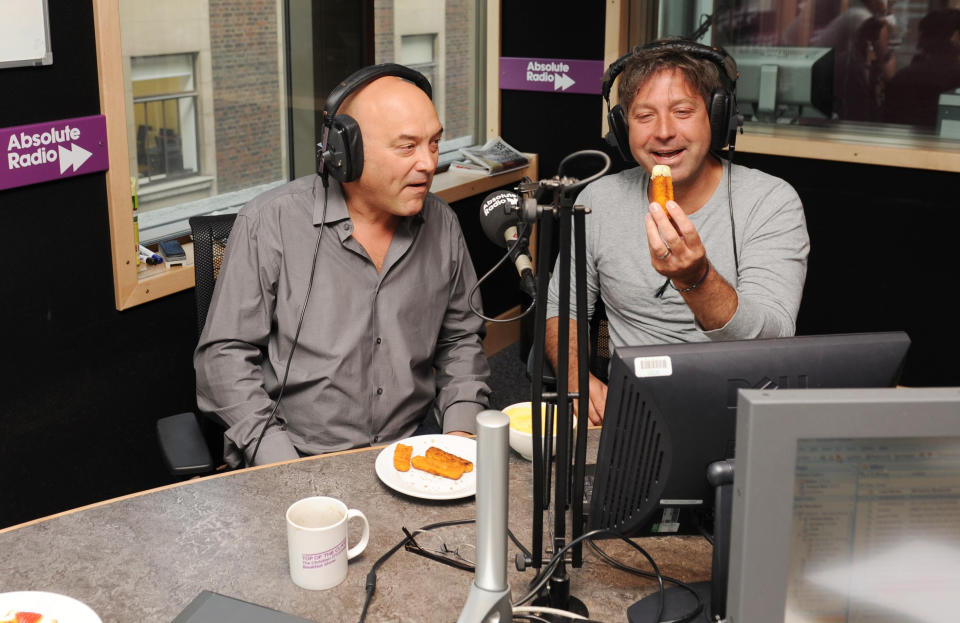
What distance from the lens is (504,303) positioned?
441cm

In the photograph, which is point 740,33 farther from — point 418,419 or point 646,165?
point 418,419

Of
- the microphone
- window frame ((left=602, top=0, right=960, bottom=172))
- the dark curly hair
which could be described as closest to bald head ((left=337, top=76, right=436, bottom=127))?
the dark curly hair

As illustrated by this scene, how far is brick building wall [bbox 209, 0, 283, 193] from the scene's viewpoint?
3031 mm

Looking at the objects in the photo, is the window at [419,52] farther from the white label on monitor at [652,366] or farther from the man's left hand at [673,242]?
the white label on monitor at [652,366]

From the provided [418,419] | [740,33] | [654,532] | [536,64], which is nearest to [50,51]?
[418,419]

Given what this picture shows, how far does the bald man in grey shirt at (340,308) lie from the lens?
1.95 m

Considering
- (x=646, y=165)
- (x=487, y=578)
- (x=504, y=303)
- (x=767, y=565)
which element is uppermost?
(x=646, y=165)

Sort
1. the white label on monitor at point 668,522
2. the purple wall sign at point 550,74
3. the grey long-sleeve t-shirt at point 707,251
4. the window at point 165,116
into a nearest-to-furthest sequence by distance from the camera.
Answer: the white label on monitor at point 668,522, the grey long-sleeve t-shirt at point 707,251, the window at point 165,116, the purple wall sign at point 550,74

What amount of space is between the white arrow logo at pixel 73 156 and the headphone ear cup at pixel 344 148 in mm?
726

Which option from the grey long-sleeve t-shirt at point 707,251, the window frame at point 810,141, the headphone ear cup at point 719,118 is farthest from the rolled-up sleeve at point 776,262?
the window frame at point 810,141

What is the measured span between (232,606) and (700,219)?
1.35 meters

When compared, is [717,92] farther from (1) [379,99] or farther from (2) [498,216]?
(2) [498,216]

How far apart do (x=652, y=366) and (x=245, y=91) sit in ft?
7.72

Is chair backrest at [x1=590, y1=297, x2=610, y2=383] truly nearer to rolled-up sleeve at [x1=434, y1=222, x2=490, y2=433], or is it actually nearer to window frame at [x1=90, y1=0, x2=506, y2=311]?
rolled-up sleeve at [x1=434, y1=222, x2=490, y2=433]
